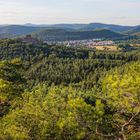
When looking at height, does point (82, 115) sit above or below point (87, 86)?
above

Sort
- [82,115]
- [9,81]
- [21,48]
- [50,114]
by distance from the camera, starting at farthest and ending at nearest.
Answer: [21,48] < [9,81] < [50,114] < [82,115]

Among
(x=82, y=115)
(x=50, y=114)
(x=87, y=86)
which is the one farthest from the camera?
(x=87, y=86)

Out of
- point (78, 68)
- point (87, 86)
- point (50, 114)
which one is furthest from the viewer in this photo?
point (78, 68)

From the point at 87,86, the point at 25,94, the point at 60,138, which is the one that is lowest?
the point at 87,86

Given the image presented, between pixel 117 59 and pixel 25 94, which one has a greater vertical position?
pixel 25 94

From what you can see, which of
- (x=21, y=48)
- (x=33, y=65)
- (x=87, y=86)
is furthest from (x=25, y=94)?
(x=21, y=48)

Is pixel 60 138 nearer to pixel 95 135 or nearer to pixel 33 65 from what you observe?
pixel 95 135

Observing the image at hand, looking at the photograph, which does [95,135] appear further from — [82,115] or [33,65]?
[33,65]

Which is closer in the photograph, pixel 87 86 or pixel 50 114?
pixel 50 114

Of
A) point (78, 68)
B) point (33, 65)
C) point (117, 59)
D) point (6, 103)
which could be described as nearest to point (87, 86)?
point (78, 68)
